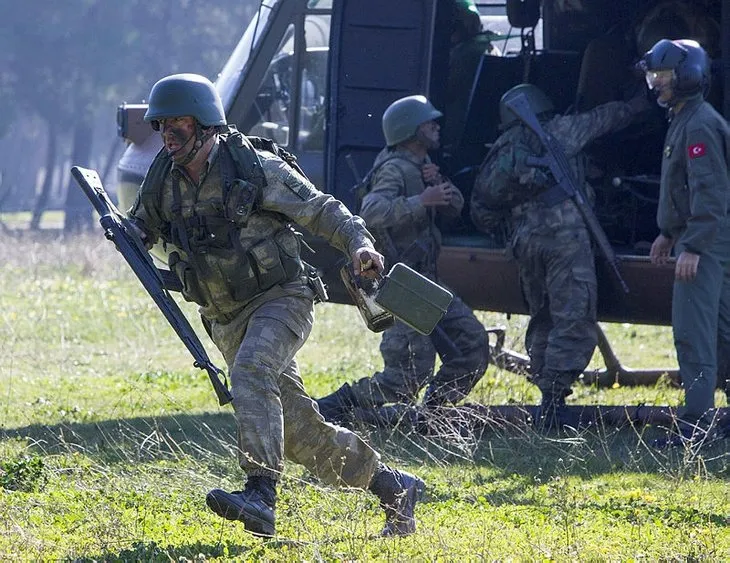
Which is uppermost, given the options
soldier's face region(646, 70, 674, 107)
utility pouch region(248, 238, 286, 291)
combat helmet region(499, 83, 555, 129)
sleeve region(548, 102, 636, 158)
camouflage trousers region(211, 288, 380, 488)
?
soldier's face region(646, 70, 674, 107)

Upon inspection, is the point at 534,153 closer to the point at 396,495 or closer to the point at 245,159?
the point at 245,159

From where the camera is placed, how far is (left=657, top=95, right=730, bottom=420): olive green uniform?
771cm

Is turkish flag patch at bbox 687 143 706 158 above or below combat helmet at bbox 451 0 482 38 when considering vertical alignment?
below

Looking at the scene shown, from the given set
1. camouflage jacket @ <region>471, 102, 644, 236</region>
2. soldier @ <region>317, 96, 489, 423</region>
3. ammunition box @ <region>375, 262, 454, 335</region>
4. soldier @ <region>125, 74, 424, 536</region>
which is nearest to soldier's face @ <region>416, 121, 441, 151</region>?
soldier @ <region>317, 96, 489, 423</region>

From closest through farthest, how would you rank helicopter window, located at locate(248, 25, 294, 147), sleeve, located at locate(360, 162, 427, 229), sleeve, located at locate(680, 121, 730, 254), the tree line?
sleeve, located at locate(680, 121, 730, 254) < sleeve, located at locate(360, 162, 427, 229) < helicopter window, located at locate(248, 25, 294, 147) < the tree line

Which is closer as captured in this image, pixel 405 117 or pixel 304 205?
pixel 304 205

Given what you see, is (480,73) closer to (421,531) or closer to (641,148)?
(641,148)

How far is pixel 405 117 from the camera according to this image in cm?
869

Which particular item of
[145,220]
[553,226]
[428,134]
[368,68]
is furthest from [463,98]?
[145,220]

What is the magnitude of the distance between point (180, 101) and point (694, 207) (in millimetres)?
3185

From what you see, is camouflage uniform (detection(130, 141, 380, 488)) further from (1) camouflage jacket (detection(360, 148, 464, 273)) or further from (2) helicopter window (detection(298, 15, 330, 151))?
(2) helicopter window (detection(298, 15, 330, 151))

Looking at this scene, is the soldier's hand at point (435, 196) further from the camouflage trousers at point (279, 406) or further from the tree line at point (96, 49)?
the tree line at point (96, 49)

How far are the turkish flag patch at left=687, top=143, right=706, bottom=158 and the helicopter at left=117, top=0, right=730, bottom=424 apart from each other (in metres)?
1.17

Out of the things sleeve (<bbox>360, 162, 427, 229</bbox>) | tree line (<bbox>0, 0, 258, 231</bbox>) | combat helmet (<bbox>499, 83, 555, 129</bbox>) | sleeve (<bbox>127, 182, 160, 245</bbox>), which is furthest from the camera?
tree line (<bbox>0, 0, 258, 231</bbox>)
